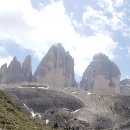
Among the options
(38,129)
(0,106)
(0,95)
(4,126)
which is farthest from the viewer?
(0,95)

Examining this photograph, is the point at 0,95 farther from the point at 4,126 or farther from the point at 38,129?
the point at 4,126

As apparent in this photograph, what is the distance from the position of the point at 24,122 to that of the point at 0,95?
968 inches

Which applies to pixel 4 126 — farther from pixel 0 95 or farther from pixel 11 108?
pixel 0 95

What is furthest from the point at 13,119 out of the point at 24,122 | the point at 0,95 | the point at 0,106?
the point at 0,95

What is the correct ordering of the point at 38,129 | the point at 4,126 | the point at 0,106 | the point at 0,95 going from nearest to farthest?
the point at 4,126, the point at 38,129, the point at 0,106, the point at 0,95

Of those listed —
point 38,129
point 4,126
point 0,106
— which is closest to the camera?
point 4,126

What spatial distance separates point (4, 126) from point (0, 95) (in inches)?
1590

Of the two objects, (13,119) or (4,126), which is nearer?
(4,126)

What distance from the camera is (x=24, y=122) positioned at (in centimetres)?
10088

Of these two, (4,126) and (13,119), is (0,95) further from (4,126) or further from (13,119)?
(4,126)

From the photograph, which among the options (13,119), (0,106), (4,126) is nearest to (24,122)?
(13,119)

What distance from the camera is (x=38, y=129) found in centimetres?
9638

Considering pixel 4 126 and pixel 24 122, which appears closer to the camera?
pixel 4 126

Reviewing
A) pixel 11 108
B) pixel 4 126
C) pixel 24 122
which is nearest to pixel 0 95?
pixel 11 108
